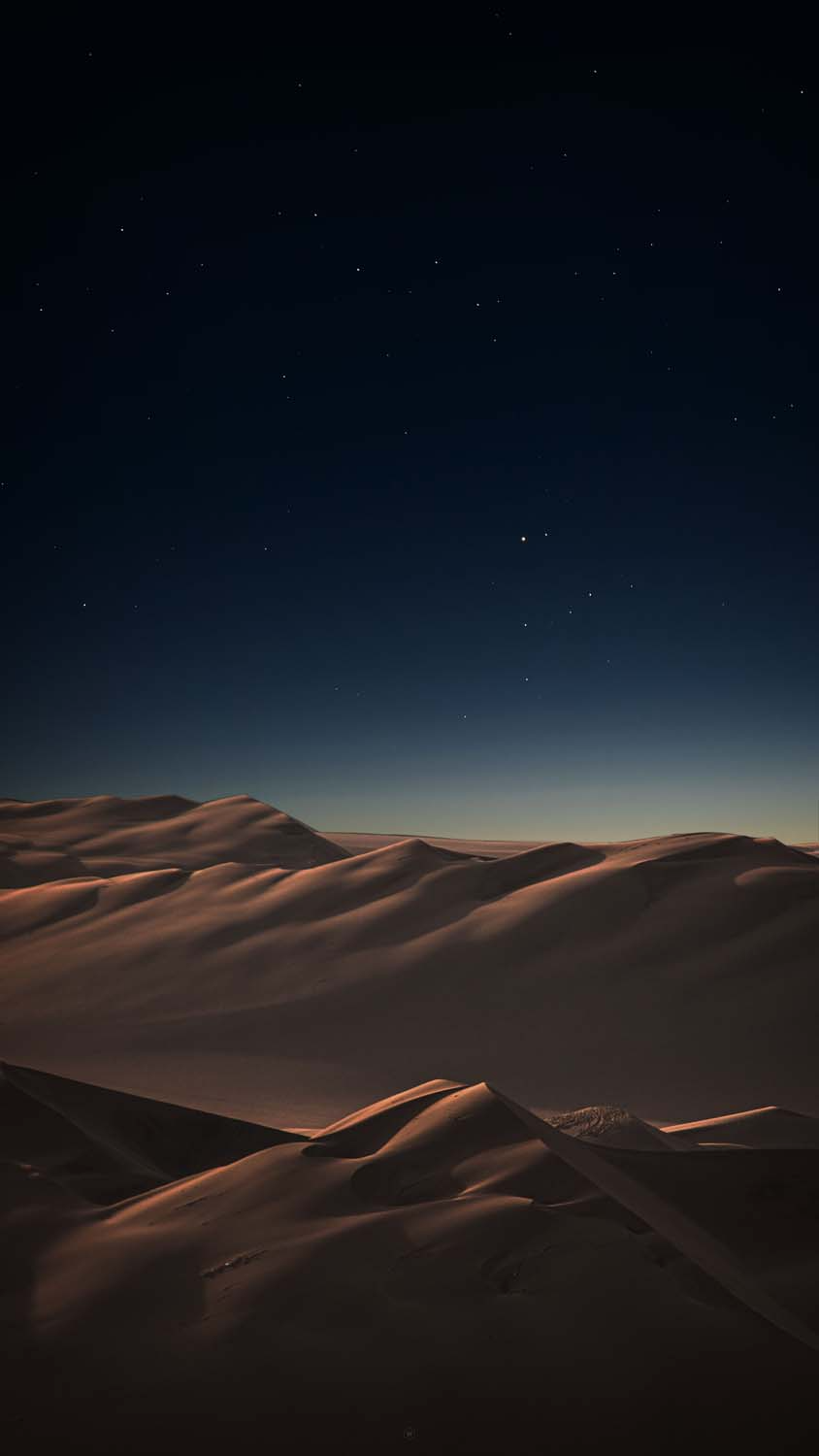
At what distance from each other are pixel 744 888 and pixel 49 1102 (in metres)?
8.49

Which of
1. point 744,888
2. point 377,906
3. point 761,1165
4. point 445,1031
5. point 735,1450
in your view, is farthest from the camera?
point 377,906

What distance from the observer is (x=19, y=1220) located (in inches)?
128

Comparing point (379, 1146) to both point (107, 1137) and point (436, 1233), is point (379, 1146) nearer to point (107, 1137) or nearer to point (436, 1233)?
point (436, 1233)

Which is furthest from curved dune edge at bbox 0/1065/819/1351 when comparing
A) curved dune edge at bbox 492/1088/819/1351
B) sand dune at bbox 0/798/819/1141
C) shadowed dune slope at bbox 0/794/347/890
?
shadowed dune slope at bbox 0/794/347/890

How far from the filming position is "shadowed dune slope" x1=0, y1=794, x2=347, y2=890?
21.0 meters

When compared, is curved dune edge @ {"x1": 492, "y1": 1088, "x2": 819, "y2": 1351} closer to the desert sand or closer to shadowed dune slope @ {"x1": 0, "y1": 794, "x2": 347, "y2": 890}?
the desert sand

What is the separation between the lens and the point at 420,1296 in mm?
2635

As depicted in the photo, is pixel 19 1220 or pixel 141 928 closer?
pixel 19 1220

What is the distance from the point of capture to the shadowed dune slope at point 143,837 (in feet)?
69.1

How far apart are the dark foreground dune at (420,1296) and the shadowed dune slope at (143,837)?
16.8m

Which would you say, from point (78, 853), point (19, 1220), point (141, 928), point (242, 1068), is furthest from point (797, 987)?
point (78, 853)

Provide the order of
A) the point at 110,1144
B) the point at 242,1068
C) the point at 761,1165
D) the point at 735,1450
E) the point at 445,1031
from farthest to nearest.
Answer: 1. the point at 445,1031
2. the point at 242,1068
3. the point at 110,1144
4. the point at 761,1165
5. the point at 735,1450

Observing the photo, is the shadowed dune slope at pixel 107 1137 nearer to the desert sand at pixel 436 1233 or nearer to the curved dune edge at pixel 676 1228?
the desert sand at pixel 436 1233

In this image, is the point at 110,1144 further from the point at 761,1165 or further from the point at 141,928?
the point at 141,928
